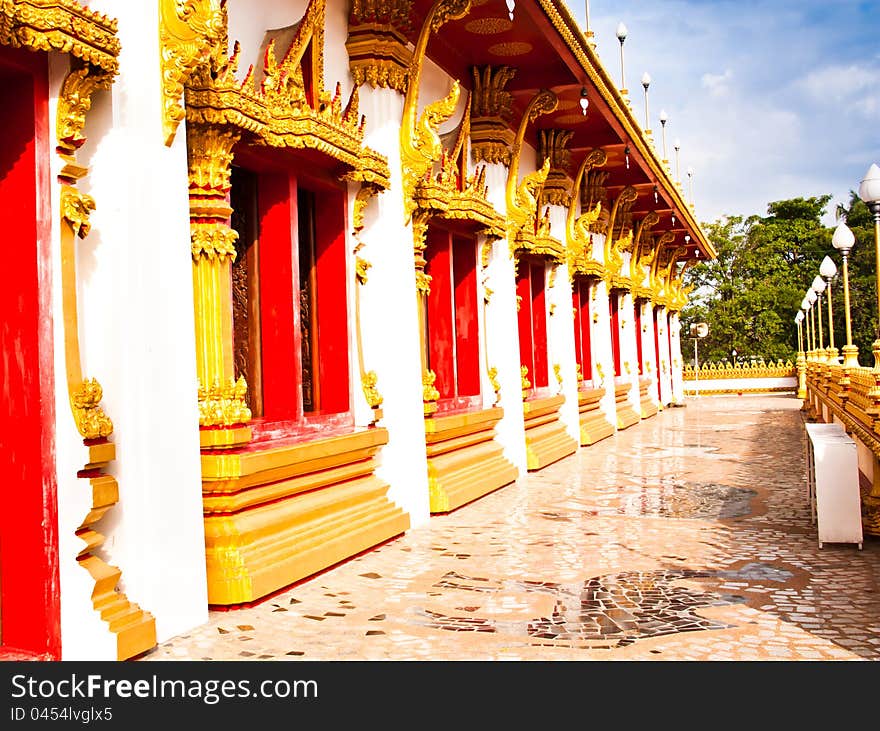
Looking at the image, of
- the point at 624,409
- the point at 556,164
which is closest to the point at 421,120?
the point at 556,164

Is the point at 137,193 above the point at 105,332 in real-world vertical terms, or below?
above

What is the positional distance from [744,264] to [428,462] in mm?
40472

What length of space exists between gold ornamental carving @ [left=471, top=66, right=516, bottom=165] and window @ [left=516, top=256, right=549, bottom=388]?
2.41m

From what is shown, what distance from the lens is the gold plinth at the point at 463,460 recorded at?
8641mm

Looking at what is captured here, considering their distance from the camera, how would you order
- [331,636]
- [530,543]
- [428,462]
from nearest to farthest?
[331,636]
[530,543]
[428,462]

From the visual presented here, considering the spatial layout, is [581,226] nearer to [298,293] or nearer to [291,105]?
[298,293]

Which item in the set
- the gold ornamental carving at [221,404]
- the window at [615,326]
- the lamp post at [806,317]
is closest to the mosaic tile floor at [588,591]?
the gold ornamental carving at [221,404]

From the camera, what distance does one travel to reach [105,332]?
443cm

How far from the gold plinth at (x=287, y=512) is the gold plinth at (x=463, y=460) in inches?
46.9

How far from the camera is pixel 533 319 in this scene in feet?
44.8

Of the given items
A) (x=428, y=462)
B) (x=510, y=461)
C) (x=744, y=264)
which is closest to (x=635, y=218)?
(x=510, y=461)

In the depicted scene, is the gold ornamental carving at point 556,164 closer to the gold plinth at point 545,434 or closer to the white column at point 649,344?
the gold plinth at point 545,434

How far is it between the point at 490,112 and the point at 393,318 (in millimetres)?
3653
